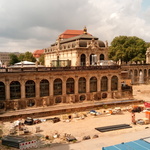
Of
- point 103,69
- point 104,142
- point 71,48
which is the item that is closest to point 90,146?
point 104,142

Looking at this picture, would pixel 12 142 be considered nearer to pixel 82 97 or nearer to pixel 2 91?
pixel 2 91

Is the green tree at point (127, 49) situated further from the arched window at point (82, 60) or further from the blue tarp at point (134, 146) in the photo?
the blue tarp at point (134, 146)

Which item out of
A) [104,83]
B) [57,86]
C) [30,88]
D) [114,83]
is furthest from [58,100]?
[114,83]

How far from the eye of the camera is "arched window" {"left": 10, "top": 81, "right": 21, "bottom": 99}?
31.6m

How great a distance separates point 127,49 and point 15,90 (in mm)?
59237

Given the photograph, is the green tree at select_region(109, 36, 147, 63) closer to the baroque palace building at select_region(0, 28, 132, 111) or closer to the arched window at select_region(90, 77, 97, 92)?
the baroque palace building at select_region(0, 28, 132, 111)

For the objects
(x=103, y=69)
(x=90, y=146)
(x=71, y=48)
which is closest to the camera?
(x=90, y=146)

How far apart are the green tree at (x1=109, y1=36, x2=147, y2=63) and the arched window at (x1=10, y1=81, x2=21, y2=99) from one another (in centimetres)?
5625

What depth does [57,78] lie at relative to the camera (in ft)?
115

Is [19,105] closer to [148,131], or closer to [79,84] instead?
Result: [79,84]

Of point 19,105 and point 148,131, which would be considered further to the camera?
point 19,105


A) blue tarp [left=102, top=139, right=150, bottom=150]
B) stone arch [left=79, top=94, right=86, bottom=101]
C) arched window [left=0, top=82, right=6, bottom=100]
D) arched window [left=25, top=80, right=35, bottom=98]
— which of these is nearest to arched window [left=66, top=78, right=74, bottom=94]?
stone arch [left=79, top=94, right=86, bottom=101]

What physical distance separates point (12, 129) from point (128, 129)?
1458cm

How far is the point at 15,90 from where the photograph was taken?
31.9 metres
